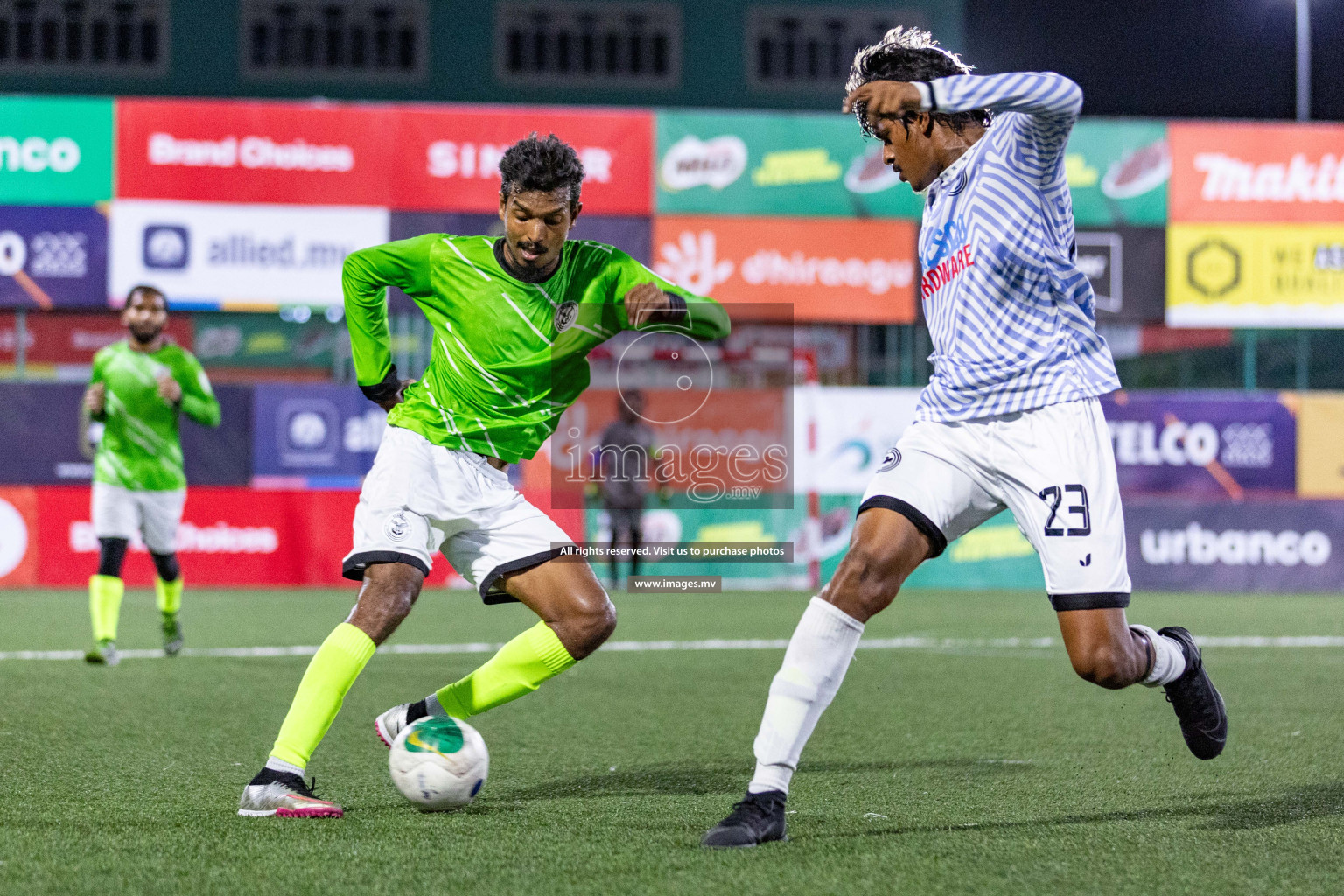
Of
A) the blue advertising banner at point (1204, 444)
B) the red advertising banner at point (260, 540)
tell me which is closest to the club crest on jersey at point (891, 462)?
the red advertising banner at point (260, 540)

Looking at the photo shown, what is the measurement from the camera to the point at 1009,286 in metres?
4.37

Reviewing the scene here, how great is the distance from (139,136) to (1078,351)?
1536 centimetres

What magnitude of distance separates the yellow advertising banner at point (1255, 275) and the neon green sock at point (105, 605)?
13494mm

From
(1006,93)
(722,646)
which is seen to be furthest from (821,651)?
(722,646)

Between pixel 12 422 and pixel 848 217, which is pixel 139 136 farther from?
pixel 848 217

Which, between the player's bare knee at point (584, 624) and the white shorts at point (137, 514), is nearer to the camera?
the player's bare knee at point (584, 624)

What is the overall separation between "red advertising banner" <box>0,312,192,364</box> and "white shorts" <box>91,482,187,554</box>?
2126cm

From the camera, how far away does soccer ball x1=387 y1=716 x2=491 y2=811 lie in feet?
14.8

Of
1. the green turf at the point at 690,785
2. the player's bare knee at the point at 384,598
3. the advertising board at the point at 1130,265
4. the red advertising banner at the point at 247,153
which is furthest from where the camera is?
the advertising board at the point at 1130,265

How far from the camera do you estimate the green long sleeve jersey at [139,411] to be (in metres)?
9.68

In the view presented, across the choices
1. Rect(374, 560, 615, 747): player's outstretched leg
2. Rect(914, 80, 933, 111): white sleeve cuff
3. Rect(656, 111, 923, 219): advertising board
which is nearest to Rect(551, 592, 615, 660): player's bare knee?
Rect(374, 560, 615, 747): player's outstretched leg

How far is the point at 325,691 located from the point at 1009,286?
2361 mm

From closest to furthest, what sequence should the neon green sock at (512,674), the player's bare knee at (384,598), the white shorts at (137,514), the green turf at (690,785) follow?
the green turf at (690,785)
the player's bare knee at (384,598)
the neon green sock at (512,674)
the white shorts at (137,514)

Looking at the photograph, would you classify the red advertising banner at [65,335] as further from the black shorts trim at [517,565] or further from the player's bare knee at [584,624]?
the player's bare knee at [584,624]
